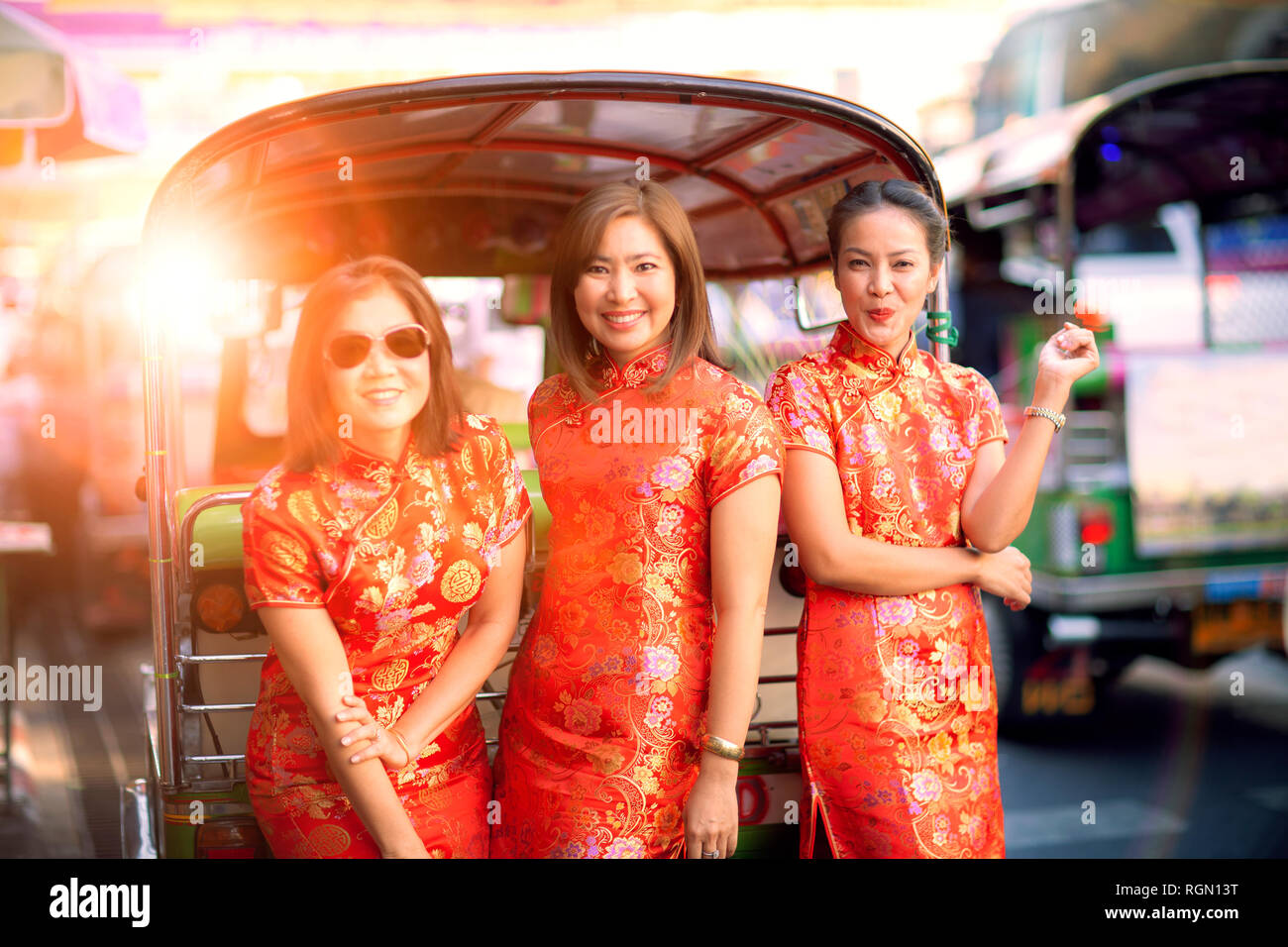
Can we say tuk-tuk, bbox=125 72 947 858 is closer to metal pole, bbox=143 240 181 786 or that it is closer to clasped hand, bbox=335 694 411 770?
metal pole, bbox=143 240 181 786

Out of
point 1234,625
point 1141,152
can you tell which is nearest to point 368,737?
point 1234,625

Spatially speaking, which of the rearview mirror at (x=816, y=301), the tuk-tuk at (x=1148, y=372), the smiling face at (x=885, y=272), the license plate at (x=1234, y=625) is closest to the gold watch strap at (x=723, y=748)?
the smiling face at (x=885, y=272)

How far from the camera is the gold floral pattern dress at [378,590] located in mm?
1659

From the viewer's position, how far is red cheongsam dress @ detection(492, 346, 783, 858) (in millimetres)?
1660

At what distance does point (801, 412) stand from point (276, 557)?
3.03 ft

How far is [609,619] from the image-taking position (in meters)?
1.69

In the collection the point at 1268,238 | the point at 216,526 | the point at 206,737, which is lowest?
the point at 206,737

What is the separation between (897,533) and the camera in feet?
5.93

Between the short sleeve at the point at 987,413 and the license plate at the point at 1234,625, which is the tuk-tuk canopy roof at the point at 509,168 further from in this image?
the license plate at the point at 1234,625

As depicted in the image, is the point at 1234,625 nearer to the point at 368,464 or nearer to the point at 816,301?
the point at 816,301

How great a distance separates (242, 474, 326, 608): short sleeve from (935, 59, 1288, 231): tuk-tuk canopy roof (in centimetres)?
351

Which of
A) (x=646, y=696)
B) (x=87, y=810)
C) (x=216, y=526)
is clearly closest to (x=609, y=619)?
(x=646, y=696)
